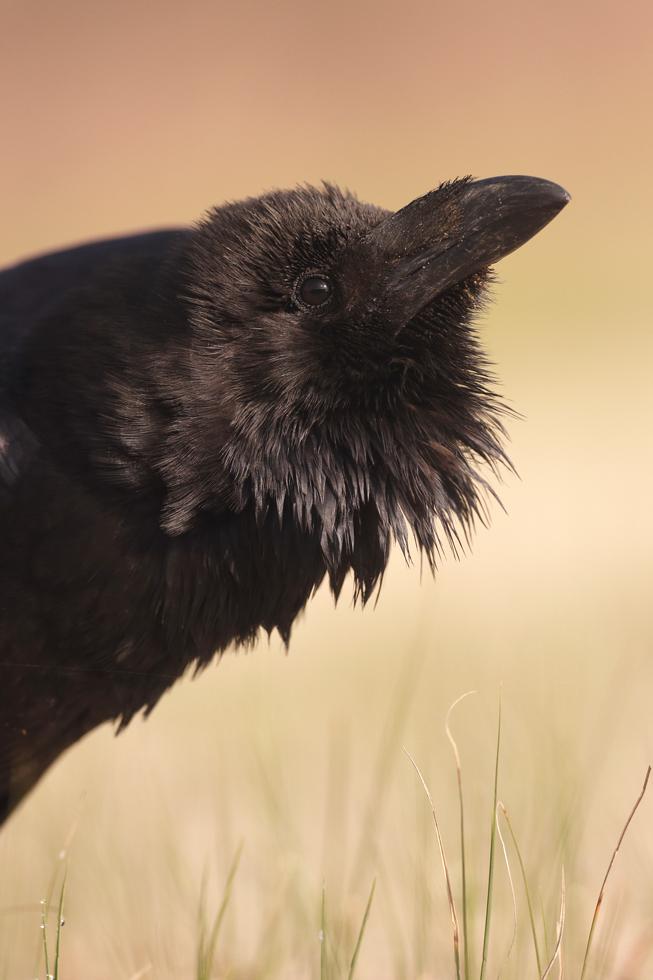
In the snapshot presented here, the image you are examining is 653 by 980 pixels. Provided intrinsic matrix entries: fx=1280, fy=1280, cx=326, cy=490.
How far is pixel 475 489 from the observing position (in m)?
2.55

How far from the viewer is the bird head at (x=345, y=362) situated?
7.68 feet

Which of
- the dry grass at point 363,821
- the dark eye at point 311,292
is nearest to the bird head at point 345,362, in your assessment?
the dark eye at point 311,292

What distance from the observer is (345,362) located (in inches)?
95.0

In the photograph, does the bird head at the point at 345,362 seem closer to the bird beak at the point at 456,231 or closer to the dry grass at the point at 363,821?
the bird beak at the point at 456,231

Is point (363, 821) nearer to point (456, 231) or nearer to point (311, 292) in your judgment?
point (311, 292)

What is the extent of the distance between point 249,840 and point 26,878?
0.50 meters

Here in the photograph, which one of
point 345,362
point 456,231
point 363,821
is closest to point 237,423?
point 345,362

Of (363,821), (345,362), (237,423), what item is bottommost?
(363,821)

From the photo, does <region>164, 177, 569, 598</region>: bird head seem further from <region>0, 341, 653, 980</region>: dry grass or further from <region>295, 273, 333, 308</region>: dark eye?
<region>0, 341, 653, 980</region>: dry grass

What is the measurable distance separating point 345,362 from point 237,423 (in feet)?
0.81

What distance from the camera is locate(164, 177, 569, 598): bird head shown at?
234 centimetres

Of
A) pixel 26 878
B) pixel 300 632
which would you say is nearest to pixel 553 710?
pixel 26 878

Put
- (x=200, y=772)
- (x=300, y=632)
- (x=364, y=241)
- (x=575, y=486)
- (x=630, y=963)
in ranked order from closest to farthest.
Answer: (x=630, y=963)
(x=364, y=241)
(x=200, y=772)
(x=300, y=632)
(x=575, y=486)

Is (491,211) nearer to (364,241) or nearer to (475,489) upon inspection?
(364,241)
